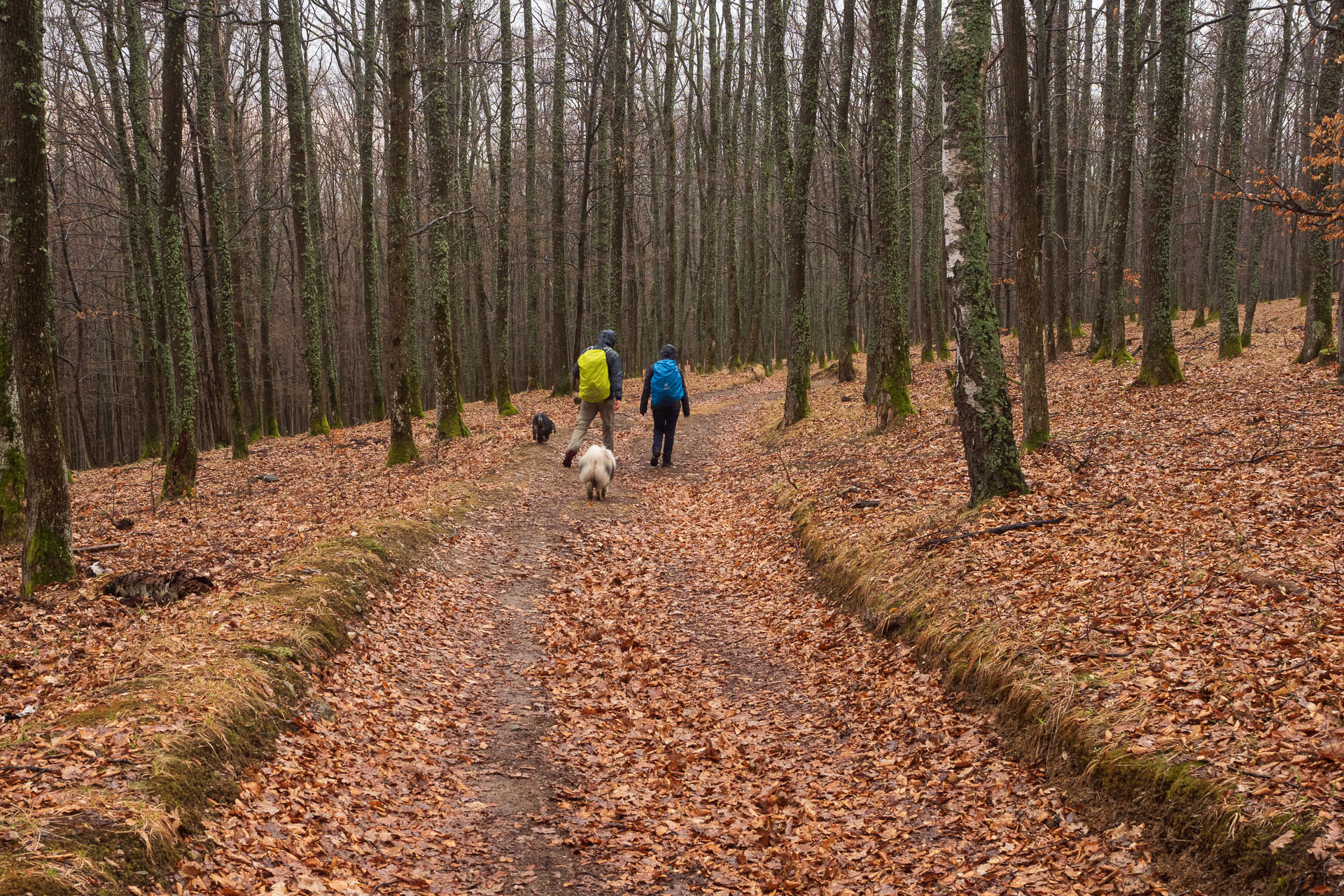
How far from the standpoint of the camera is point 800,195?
16703 millimetres

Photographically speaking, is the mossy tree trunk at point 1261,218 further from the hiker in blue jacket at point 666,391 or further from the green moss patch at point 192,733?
the green moss patch at point 192,733

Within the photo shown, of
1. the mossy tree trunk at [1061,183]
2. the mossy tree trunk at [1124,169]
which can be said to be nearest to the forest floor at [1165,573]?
the mossy tree trunk at [1124,169]

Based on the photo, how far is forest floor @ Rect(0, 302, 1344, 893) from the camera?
4.25m

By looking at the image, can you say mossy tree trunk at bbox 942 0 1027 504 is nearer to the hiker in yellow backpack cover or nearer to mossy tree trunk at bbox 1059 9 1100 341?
the hiker in yellow backpack cover

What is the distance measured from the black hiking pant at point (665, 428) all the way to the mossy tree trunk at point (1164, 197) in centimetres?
813

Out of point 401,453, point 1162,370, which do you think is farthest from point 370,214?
point 1162,370

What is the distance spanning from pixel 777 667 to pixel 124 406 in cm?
4718

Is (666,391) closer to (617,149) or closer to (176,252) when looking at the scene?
(176,252)

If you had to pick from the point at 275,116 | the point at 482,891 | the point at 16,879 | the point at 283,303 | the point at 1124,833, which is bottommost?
the point at 482,891

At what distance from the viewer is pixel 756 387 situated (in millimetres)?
29719

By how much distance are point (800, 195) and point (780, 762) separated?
13.3m

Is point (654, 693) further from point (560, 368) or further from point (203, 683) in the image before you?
point (560, 368)

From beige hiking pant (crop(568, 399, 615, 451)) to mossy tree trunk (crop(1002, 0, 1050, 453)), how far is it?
643 centimetres

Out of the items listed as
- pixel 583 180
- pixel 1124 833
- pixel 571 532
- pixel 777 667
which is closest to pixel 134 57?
pixel 583 180
